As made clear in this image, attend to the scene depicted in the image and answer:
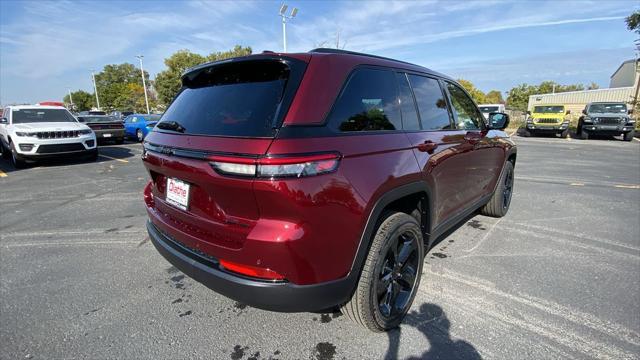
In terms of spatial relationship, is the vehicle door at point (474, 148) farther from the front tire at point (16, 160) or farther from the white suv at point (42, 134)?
the front tire at point (16, 160)

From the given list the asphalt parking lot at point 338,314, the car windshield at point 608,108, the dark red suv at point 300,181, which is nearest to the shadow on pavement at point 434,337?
the asphalt parking lot at point 338,314

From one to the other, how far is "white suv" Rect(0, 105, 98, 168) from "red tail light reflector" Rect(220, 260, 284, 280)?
904 cm

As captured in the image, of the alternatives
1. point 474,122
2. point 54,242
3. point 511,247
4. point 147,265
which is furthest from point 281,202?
point 54,242

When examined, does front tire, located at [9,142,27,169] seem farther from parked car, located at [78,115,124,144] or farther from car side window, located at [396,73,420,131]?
car side window, located at [396,73,420,131]

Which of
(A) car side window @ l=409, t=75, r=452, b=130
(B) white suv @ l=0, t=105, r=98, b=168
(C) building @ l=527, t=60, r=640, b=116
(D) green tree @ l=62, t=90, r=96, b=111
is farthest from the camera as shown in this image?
(D) green tree @ l=62, t=90, r=96, b=111

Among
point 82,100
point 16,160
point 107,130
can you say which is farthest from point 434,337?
point 82,100

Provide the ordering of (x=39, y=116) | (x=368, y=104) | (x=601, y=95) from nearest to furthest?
(x=368, y=104) → (x=39, y=116) → (x=601, y=95)

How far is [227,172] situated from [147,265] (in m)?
2.13

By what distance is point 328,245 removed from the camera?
174cm

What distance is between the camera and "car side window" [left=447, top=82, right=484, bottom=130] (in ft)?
10.6

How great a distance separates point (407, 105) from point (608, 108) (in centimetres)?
1932

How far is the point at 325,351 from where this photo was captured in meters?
2.10

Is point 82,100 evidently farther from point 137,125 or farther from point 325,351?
point 325,351

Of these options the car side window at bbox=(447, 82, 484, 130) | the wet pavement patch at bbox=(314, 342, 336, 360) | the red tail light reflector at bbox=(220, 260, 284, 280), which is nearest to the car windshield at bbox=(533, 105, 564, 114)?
the car side window at bbox=(447, 82, 484, 130)
